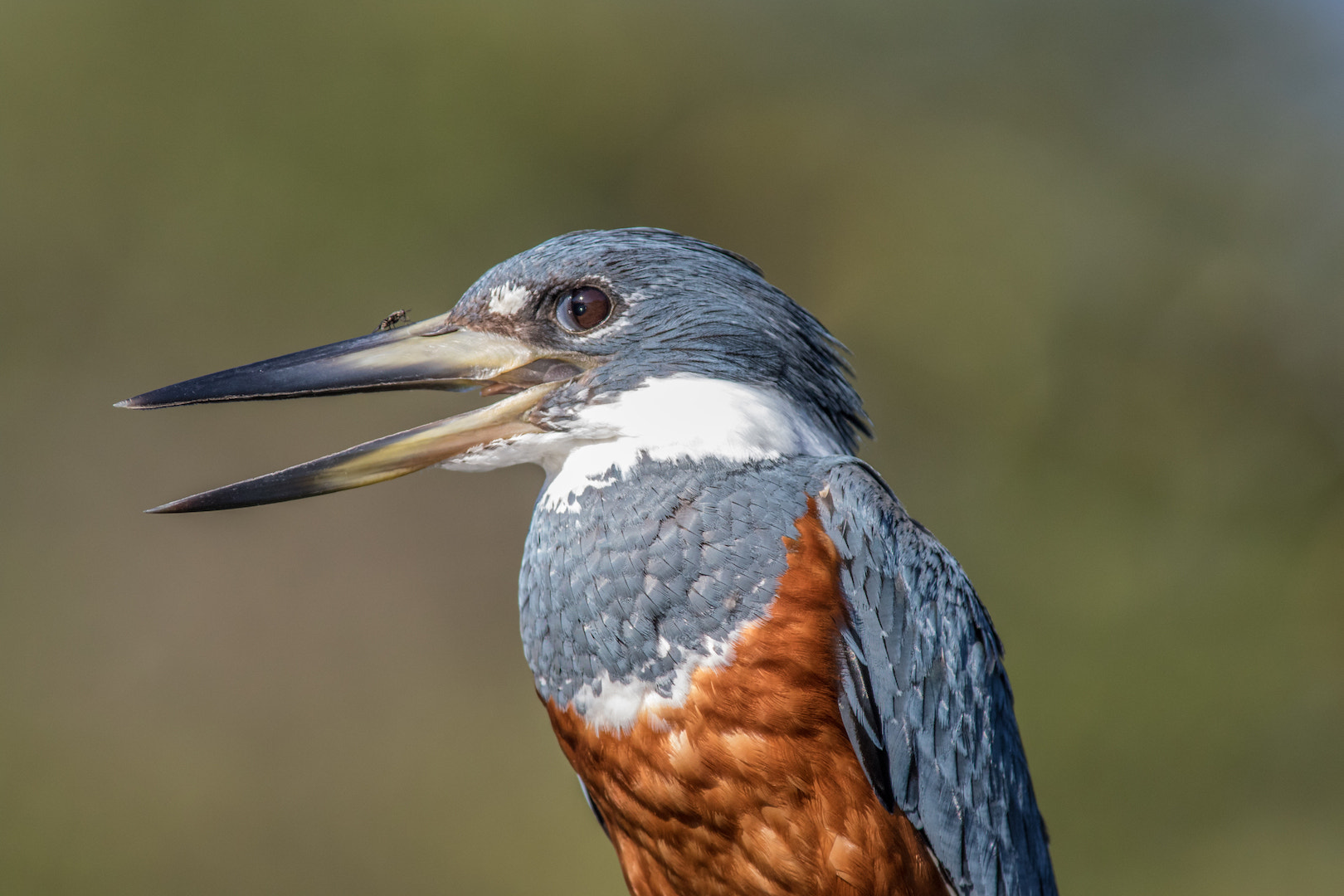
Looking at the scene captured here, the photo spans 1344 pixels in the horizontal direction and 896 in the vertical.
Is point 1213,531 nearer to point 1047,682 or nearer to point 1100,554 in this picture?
point 1100,554

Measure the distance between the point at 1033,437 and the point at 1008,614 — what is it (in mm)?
724

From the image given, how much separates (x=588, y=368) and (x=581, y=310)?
85 millimetres

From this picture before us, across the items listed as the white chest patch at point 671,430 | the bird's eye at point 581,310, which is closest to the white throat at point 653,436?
the white chest patch at point 671,430

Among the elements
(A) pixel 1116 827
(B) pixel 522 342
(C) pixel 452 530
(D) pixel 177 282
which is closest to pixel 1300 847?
(A) pixel 1116 827

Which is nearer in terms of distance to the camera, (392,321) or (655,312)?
(655,312)

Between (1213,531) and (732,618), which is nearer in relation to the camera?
(732,618)

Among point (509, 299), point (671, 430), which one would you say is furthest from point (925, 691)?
point (509, 299)

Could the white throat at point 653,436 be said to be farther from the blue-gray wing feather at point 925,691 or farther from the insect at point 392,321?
the insect at point 392,321

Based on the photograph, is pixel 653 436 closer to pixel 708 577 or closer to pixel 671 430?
pixel 671 430

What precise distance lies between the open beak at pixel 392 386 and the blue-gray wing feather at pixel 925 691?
1.45 feet

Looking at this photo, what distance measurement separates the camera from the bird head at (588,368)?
129 cm

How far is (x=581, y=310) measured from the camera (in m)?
1.36

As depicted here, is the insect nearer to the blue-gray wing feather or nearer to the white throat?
the white throat

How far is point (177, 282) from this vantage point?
3773 mm
